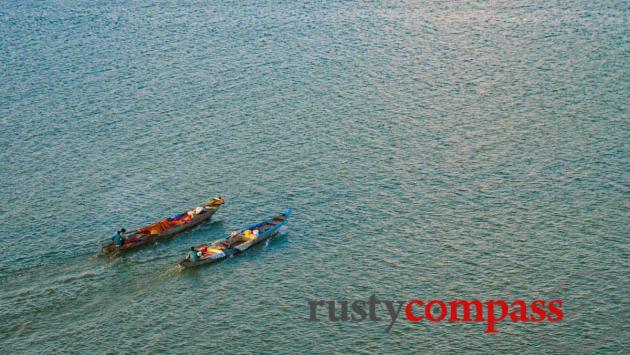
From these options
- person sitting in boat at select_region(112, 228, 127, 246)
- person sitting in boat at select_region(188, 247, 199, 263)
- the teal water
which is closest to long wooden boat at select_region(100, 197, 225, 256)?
person sitting in boat at select_region(112, 228, 127, 246)

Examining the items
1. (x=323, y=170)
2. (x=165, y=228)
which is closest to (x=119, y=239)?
(x=165, y=228)

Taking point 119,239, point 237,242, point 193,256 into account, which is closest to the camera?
point 193,256

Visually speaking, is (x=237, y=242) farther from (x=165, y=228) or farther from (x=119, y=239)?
(x=119, y=239)

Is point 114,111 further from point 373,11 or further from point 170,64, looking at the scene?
point 373,11

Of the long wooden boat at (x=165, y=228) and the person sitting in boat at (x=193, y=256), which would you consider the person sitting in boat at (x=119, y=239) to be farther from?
the person sitting in boat at (x=193, y=256)

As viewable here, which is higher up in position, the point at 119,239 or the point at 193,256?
the point at 119,239

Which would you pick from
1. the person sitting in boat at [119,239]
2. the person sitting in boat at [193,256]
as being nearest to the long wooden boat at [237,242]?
the person sitting in boat at [193,256]

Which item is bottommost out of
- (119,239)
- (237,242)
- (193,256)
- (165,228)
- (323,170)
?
(193,256)
